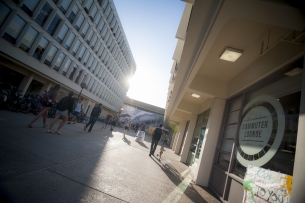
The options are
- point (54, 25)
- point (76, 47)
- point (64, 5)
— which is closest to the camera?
point (54, 25)

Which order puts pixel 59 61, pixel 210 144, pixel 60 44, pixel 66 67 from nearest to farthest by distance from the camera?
pixel 210 144, pixel 60 44, pixel 59 61, pixel 66 67

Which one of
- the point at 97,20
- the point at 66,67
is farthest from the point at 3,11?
the point at 97,20

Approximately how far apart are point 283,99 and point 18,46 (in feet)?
70.4

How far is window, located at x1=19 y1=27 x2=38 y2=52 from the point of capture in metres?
16.1

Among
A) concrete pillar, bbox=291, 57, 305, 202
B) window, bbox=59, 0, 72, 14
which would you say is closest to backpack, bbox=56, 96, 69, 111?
concrete pillar, bbox=291, 57, 305, 202

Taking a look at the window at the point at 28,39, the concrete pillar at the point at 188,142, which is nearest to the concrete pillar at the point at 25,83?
the window at the point at 28,39

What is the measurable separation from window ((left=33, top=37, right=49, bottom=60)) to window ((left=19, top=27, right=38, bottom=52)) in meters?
0.83

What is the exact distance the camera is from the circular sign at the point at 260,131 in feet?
9.30

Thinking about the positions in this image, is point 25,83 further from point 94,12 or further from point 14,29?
point 94,12

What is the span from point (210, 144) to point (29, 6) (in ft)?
70.8

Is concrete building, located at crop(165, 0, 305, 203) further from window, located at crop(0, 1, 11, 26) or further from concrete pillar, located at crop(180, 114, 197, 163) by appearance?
window, located at crop(0, 1, 11, 26)

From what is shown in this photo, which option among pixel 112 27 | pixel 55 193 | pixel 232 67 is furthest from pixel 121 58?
pixel 55 193

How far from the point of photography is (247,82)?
431cm

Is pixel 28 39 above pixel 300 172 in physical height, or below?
above
